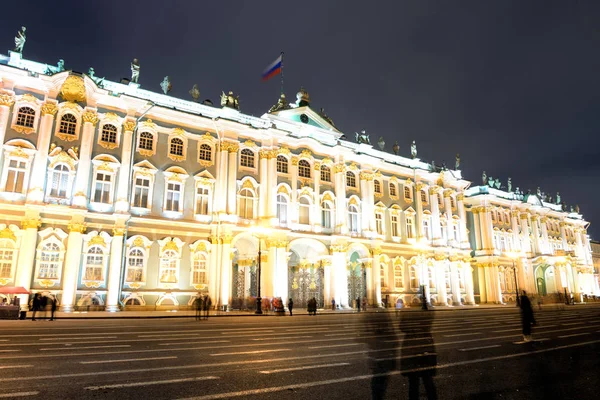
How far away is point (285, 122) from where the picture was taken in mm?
40281

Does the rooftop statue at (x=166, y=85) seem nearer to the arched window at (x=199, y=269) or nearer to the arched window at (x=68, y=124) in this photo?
the arched window at (x=68, y=124)

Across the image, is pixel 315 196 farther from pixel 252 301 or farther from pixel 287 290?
pixel 252 301

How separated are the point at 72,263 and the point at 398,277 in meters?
30.3

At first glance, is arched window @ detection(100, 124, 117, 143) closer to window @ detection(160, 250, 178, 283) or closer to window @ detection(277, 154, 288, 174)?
window @ detection(160, 250, 178, 283)

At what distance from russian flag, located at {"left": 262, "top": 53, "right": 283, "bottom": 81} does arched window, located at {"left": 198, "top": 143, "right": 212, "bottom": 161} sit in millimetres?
9711

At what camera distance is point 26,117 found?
96.2 feet

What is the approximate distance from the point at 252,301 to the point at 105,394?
27.6 metres

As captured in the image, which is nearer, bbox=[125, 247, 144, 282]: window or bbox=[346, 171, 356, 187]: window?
bbox=[125, 247, 144, 282]: window

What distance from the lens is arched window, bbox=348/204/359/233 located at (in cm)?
4197

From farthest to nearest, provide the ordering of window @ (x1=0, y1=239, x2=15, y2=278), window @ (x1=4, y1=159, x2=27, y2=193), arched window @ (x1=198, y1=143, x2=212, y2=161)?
1. arched window @ (x1=198, y1=143, x2=212, y2=161)
2. window @ (x1=4, y1=159, x2=27, y2=193)
3. window @ (x1=0, y1=239, x2=15, y2=278)

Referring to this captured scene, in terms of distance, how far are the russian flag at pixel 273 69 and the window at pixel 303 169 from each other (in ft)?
27.6

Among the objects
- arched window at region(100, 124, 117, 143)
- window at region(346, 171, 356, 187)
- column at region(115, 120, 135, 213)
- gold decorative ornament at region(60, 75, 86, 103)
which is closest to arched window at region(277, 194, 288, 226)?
window at region(346, 171, 356, 187)

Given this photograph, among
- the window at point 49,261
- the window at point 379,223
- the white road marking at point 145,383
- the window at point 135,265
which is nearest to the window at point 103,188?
the window at point 135,265

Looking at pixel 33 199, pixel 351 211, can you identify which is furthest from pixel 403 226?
pixel 33 199
